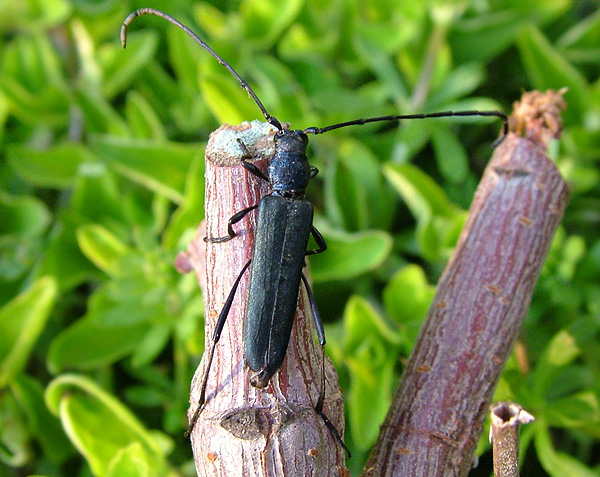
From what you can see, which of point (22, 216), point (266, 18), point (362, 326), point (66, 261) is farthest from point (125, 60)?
point (362, 326)

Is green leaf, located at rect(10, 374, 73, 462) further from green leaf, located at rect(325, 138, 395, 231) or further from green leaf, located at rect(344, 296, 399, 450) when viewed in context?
green leaf, located at rect(325, 138, 395, 231)

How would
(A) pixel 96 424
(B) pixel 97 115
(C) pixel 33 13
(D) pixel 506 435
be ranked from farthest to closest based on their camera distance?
1. (C) pixel 33 13
2. (B) pixel 97 115
3. (A) pixel 96 424
4. (D) pixel 506 435

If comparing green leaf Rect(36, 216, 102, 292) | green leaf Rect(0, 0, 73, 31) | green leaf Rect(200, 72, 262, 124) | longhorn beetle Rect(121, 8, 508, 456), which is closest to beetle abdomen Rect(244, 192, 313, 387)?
longhorn beetle Rect(121, 8, 508, 456)

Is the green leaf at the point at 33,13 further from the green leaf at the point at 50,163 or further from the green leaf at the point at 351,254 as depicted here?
the green leaf at the point at 351,254

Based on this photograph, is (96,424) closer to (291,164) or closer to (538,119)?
(291,164)

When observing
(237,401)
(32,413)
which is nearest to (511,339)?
(237,401)
